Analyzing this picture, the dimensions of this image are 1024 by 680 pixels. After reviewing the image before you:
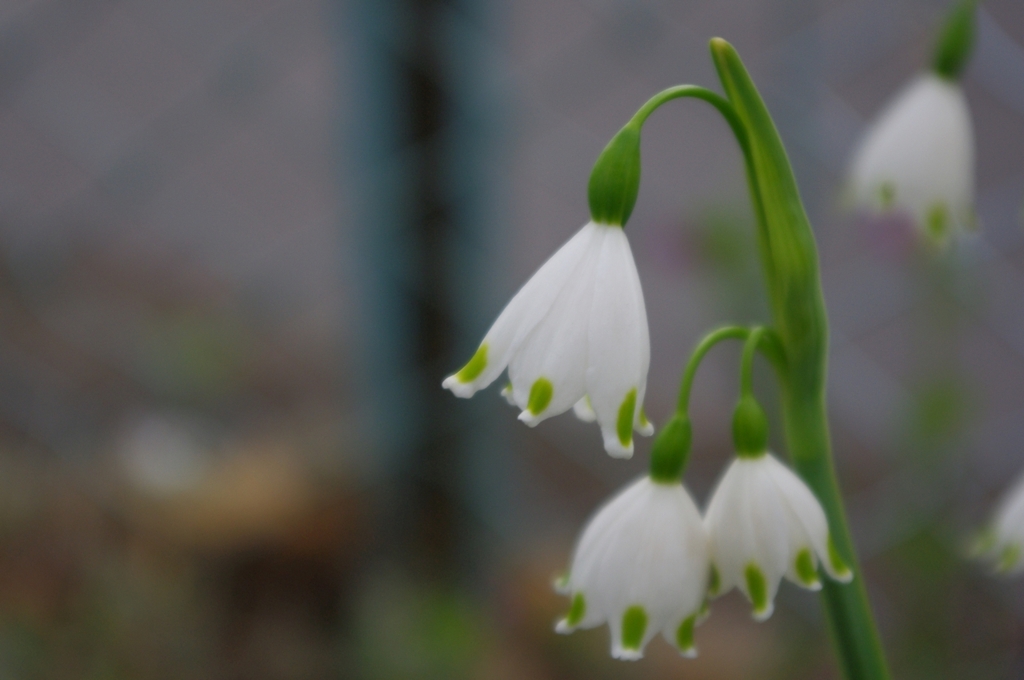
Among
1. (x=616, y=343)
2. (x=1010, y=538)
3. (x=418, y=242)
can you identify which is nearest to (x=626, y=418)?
(x=616, y=343)

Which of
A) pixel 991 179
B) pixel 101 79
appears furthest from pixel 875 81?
pixel 101 79

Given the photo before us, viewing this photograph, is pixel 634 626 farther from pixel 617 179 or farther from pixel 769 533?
pixel 617 179

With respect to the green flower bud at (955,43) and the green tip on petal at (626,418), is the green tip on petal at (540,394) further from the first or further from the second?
the green flower bud at (955,43)

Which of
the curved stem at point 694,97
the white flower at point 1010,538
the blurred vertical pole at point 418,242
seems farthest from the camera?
the blurred vertical pole at point 418,242

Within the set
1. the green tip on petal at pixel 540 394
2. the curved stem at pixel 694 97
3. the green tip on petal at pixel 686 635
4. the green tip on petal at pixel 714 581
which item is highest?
the curved stem at pixel 694 97

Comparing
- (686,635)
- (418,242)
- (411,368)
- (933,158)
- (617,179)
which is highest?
(418,242)

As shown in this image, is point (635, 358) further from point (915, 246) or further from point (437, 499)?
point (437, 499)

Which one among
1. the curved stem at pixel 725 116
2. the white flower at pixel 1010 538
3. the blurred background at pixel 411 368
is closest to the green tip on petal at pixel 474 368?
the curved stem at pixel 725 116
